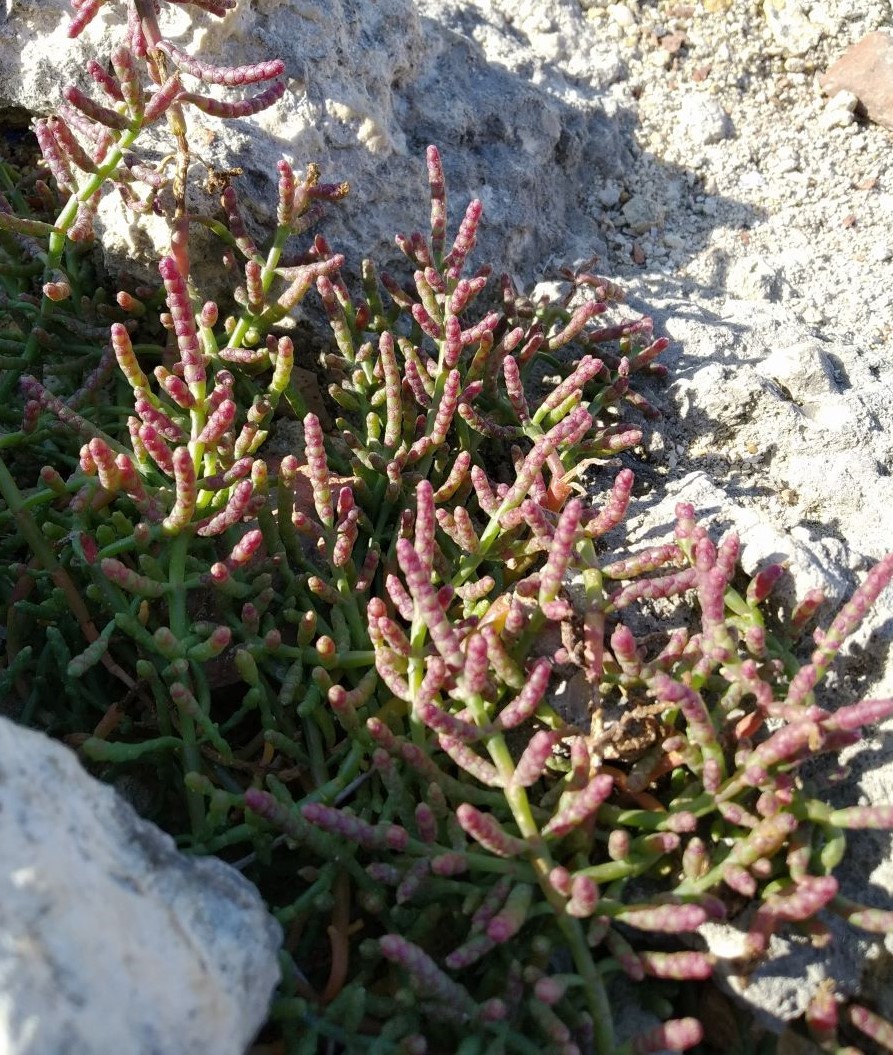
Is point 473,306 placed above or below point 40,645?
above

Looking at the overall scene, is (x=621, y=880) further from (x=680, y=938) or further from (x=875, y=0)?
(x=875, y=0)

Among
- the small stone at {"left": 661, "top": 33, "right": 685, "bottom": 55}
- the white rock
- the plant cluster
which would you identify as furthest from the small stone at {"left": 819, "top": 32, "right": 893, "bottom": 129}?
the plant cluster

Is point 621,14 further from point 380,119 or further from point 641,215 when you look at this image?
point 380,119

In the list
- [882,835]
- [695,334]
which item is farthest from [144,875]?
[695,334]

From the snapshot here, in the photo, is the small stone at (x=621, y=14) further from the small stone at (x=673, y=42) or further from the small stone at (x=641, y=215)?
the small stone at (x=641, y=215)

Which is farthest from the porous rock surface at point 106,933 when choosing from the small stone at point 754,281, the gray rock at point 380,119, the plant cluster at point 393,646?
the small stone at point 754,281
